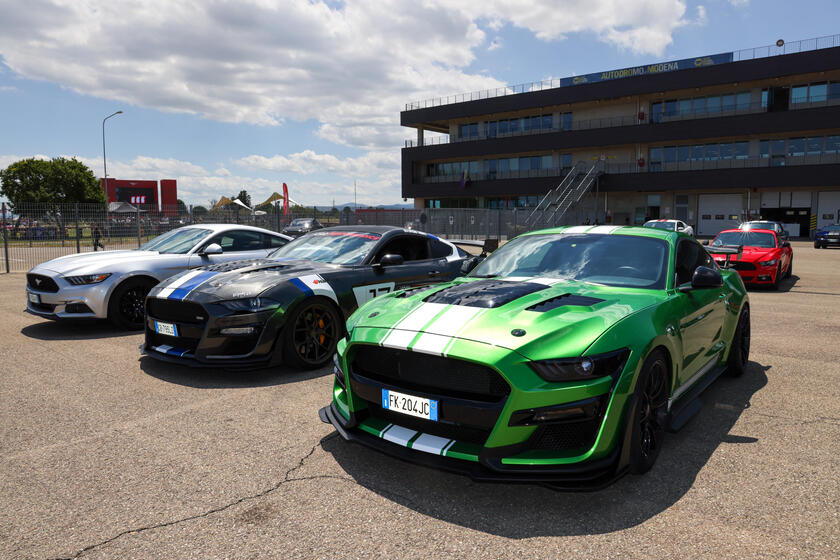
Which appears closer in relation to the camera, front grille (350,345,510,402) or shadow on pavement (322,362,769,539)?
shadow on pavement (322,362,769,539)

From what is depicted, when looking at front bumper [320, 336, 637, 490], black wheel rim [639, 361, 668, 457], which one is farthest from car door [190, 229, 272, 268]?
black wheel rim [639, 361, 668, 457]

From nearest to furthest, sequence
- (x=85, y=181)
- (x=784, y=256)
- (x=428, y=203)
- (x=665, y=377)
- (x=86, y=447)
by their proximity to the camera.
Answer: (x=665, y=377) → (x=86, y=447) → (x=784, y=256) → (x=428, y=203) → (x=85, y=181)

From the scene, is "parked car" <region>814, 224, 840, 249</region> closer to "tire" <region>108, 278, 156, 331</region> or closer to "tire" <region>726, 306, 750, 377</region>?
"tire" <region>726, 306, 750, 377</region>

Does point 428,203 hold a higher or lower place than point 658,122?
lower

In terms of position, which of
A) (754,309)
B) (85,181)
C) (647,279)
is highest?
(85,181)

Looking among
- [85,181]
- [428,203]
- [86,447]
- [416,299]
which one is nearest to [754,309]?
[416,299]

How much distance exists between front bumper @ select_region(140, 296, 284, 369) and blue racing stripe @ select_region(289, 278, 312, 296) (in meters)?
0.35

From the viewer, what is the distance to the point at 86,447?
359 centimetres

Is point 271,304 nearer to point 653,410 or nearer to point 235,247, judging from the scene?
point 653,410

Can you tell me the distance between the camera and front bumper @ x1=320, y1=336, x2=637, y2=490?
2682 mm

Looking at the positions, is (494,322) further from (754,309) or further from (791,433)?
(754,309)

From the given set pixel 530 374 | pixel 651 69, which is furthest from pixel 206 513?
pixel 651 69

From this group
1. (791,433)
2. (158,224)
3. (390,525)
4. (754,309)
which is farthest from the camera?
(158,224)

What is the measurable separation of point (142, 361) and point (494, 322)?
4.31 metres
